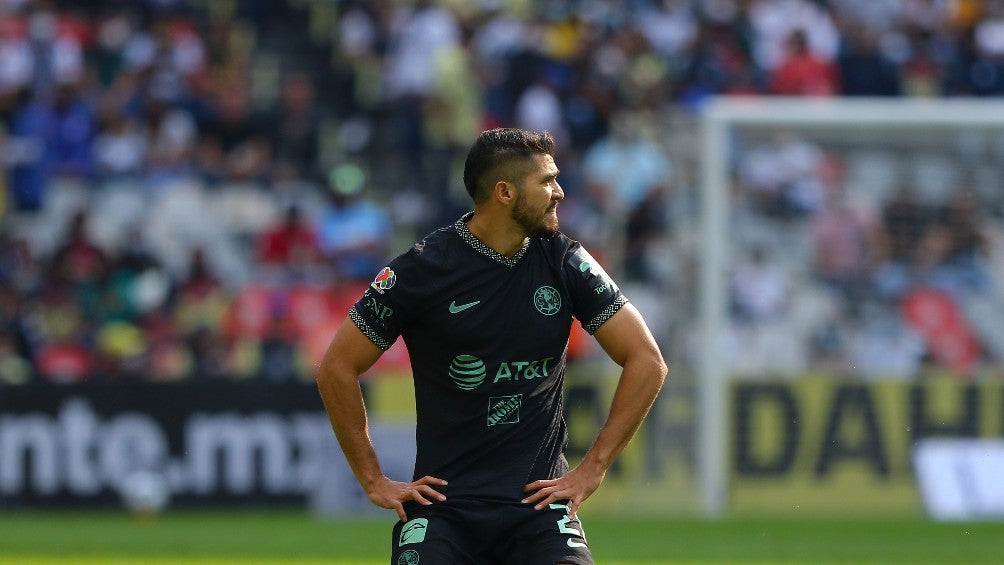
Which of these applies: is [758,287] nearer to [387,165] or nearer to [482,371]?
[387,165]

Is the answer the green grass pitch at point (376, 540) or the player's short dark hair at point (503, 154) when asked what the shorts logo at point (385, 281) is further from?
the green grass pitch at point (376, 540)

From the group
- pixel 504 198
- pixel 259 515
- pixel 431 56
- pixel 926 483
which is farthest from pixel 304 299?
pixel 504 198

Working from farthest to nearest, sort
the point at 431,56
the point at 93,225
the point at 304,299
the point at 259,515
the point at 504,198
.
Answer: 1. the point at 431,56
2. the point at 93,225
3. the point at 304,299
4. the point at 259,515
5. the point at 504,198

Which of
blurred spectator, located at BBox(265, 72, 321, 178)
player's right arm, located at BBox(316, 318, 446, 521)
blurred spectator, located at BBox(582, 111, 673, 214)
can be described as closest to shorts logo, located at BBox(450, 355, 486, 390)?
player's right arm, located at BBox(316, 318, 446, 521)

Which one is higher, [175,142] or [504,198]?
[175,142]

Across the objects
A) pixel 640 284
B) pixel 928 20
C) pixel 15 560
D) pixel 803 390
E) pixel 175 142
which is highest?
pixel 928 20

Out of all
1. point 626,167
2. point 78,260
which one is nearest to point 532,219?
point 78,260

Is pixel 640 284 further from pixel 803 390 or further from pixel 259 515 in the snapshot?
pixel 259 515

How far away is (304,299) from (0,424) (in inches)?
124

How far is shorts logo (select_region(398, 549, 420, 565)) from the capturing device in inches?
242

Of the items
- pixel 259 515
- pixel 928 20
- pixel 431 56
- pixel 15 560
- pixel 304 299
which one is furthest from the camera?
pixel 928 20

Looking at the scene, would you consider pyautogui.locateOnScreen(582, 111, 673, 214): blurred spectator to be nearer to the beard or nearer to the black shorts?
the beard

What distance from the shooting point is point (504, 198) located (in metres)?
6.27

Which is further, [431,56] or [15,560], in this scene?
[431,56]
